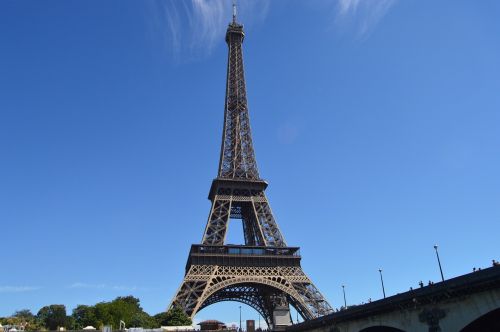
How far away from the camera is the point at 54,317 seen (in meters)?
103

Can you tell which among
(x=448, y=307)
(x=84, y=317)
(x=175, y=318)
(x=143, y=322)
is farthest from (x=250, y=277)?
(x=448, y=307)

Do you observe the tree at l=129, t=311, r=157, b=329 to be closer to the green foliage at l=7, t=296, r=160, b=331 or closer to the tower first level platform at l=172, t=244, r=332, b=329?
the green foliage at l=7, t=296, r=160, b=331

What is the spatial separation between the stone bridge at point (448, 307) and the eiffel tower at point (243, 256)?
30.4m

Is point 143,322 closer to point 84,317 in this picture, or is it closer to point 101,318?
point 101,318

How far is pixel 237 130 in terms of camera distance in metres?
97.2

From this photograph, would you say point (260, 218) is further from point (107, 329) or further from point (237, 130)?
point (107, 329)

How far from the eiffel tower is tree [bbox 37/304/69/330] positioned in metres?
40.8

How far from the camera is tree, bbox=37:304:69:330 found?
100194 millimetres

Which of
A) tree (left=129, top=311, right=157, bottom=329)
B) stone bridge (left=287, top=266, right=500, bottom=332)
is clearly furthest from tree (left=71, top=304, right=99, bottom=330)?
stone bridge (left=287, top=266, right=500, bottom=332)

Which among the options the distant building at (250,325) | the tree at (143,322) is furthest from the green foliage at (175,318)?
the tree at (143,322)

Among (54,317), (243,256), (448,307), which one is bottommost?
(448,307)

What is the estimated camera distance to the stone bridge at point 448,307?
92.8ft

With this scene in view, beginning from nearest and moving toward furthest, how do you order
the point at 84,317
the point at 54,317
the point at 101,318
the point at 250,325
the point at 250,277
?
the point at 250,325
the point at 250,277
the point at 101,318
the point at 84,317
the point at 54,317

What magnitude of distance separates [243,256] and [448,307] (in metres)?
49.7
